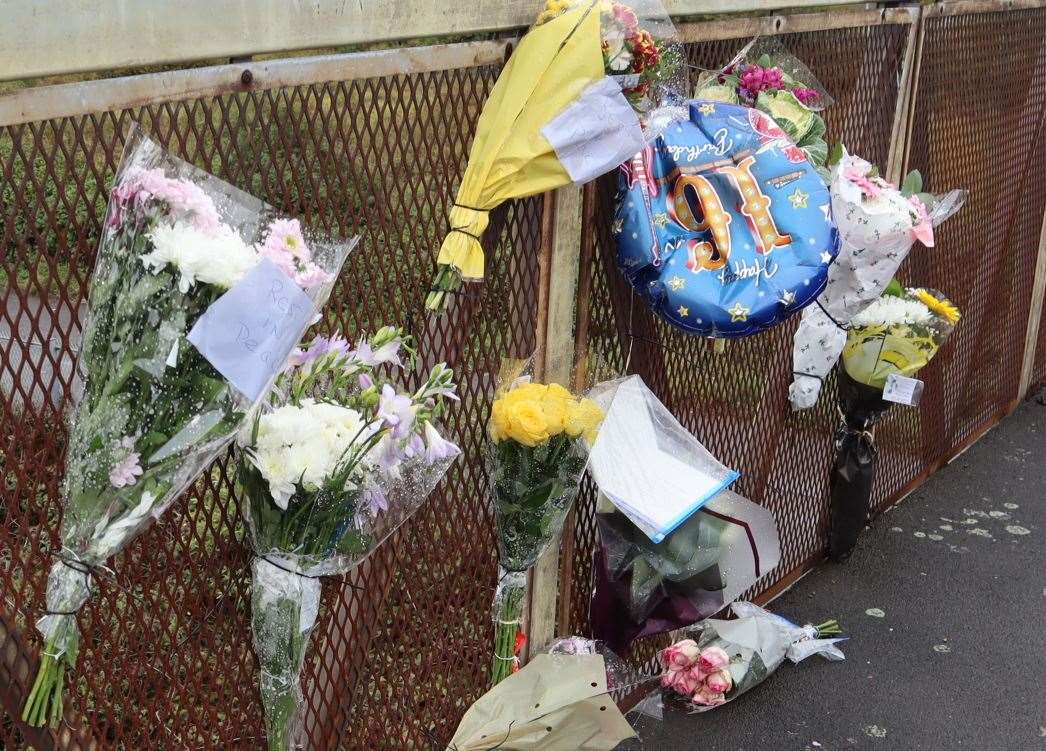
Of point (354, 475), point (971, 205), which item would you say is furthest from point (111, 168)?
point (971, 205)

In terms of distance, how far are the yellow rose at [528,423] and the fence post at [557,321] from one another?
0.42 metres

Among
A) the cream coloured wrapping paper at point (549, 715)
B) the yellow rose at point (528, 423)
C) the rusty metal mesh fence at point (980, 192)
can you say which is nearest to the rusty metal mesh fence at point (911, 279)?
the rusty metal mesh fence at point (980, 192)

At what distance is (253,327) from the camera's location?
203 centimetres

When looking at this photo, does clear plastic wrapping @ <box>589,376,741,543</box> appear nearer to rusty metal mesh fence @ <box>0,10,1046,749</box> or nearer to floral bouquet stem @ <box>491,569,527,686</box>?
rusty metal mesh fence @ <box>0,10,1046,749</box>

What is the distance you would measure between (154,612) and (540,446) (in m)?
0.97

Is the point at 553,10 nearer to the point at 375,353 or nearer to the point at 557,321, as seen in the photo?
the point at 557,321

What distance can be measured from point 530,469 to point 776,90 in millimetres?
1408

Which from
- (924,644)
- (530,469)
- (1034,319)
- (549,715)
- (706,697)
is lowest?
(924,644)

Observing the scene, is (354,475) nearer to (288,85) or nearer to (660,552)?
(288,85)

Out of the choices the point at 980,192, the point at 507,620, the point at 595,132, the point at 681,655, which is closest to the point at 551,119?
the point at 595,132

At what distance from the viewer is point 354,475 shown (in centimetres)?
231

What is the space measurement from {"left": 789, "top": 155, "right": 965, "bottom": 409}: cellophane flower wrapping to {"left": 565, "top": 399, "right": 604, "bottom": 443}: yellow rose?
1.22 m

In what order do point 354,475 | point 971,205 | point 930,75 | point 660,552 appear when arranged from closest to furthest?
1. point 354,475
2. point 660,552
3. point 930,75
4. point 971,205

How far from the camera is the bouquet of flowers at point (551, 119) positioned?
2.66 m
